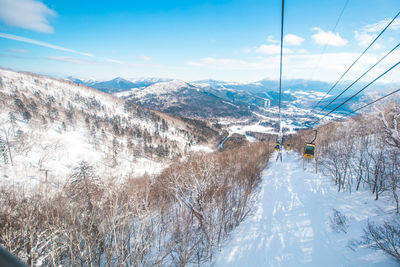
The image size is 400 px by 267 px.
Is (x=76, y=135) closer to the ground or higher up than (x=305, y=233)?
higher up

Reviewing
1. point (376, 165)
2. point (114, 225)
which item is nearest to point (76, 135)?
point (114, 225)

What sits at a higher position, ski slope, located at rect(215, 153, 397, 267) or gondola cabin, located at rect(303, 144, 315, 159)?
gondola cabin, located at rect(303, 144, 315, 159)

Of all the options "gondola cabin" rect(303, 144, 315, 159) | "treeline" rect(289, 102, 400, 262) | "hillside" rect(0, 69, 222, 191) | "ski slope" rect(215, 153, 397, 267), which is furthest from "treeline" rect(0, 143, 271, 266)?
"hillside" rect(0, 69, 222, 191)

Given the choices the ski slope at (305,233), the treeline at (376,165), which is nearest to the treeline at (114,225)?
the ski slope at (305,233)

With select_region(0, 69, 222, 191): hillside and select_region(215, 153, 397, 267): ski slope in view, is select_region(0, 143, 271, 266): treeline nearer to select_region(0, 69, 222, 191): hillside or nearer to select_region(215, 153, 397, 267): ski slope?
select_region(215, 153, 397, 267): ski slope

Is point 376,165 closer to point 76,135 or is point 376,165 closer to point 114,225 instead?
point 114,225

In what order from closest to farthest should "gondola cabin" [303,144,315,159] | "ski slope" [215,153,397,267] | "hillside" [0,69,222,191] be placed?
"ski slope" [215,153,397,267], "gondola cabin" [303,144,315,159], "hillside" [0,69,222,191]
